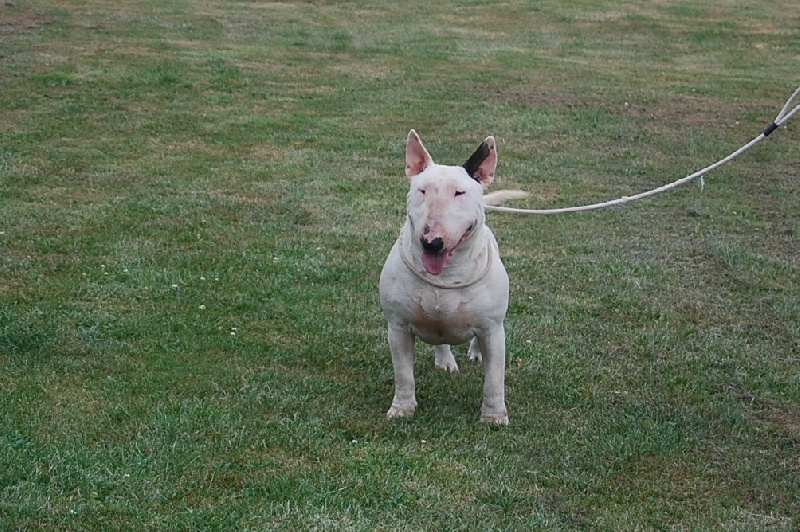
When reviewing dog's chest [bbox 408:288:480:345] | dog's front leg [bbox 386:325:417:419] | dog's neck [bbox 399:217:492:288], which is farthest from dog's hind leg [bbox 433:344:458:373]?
dog's neck [bbox 399:217:492:288]

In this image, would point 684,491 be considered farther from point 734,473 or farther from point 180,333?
point 180,333

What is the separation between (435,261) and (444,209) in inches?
9.9

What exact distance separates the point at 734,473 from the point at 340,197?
6.76 metres

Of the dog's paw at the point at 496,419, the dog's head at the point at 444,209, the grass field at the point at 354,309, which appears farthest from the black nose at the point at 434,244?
the dog's paw at the point at 496,419

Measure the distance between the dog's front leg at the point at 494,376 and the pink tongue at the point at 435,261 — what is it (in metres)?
0.62

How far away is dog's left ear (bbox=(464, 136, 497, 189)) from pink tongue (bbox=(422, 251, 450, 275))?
1.64 ft

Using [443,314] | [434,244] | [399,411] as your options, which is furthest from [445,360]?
[434,244]

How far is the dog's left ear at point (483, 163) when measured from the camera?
19.5 ft

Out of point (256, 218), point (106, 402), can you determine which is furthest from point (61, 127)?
point (106, 402)

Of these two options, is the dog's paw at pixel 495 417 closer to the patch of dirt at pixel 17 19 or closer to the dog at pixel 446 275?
the dog at pixel 446 275

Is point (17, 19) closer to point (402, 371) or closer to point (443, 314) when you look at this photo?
point (402, 371)

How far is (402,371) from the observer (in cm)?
630

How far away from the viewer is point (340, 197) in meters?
12.0

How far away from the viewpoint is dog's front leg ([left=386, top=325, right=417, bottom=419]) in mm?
6258
